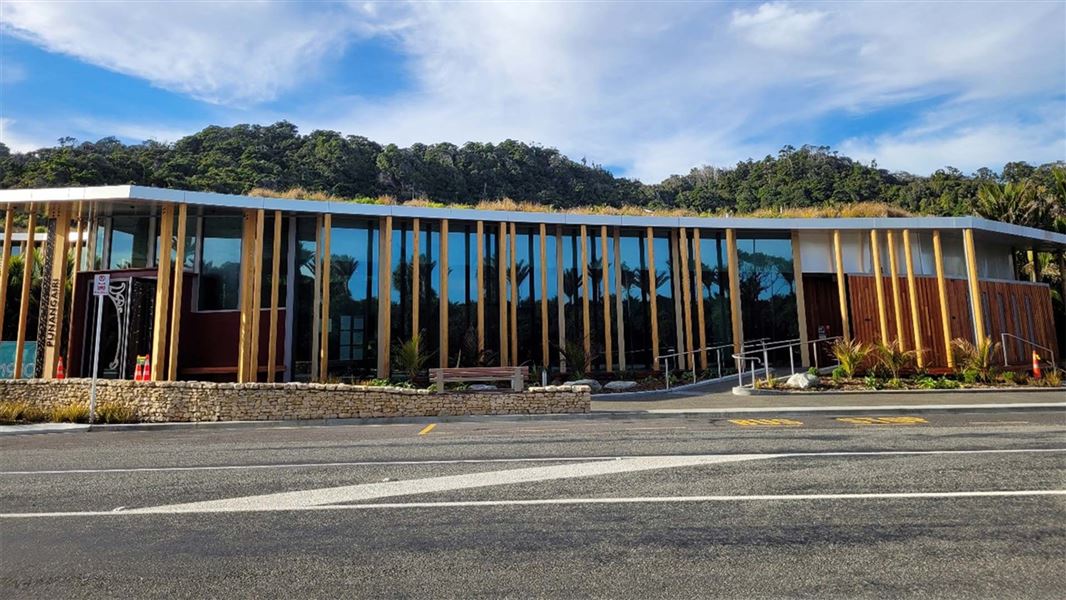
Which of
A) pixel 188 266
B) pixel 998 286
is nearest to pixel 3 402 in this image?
pixel 188 266

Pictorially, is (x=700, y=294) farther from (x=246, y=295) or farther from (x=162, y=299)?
(x=162, y=299)

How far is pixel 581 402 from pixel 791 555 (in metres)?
9.47

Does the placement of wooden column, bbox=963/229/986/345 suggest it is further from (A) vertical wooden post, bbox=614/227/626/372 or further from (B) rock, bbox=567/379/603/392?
(B) rock, bbox=567/379/603/392

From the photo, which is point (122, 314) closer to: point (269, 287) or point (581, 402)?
point (269, 287)

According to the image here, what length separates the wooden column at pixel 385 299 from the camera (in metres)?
18.6

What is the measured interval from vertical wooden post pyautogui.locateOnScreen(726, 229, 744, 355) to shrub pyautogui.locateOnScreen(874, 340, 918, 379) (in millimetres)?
4281

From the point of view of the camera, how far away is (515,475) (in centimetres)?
634

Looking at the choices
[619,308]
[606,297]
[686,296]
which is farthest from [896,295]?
[606,297]

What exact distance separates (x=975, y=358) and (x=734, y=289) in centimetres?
764

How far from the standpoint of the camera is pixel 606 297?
19891 mm

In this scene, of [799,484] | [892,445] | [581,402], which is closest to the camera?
[799,484]

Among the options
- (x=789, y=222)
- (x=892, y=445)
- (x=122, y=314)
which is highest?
(x=789, y=222)

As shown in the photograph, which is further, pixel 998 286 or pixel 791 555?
pixel 998 286

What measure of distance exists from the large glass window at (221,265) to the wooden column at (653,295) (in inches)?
568
